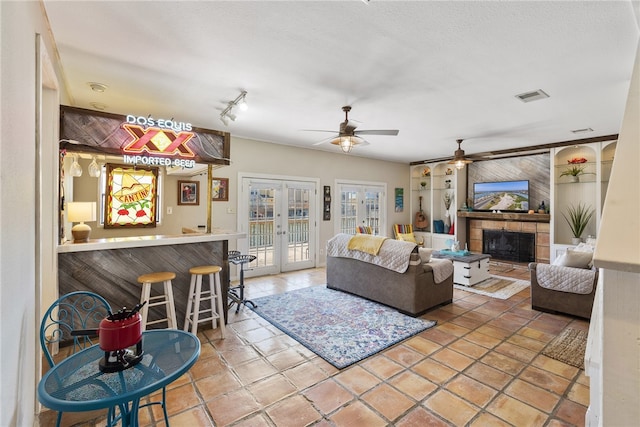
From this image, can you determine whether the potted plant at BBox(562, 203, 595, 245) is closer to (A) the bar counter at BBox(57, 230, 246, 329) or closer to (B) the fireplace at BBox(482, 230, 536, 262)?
(B) the fireplace at BBox(482, 230, 536, 262)

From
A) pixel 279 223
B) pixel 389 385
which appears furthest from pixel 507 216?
pixel 389 385

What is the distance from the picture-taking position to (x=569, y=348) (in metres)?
2.97

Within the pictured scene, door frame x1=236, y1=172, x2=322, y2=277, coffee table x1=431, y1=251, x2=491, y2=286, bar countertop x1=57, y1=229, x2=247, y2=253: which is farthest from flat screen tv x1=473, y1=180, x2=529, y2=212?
bar countertop x1=57, y1=229, x2=247, y2=253

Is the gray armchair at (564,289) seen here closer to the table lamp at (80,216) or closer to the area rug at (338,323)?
the area rug at (338,323)

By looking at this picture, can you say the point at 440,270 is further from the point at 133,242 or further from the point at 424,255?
the point at 133,242

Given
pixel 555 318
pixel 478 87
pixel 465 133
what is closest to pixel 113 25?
pixel 478 87

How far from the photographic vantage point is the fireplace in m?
6.75

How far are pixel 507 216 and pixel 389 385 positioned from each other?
6.05 m

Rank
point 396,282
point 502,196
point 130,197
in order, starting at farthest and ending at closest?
point 502,196, point 130,197, point 396,282

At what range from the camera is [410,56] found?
8.45ft

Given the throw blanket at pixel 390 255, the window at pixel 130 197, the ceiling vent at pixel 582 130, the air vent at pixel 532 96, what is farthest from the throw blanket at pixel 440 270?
the window at pixel 130 197

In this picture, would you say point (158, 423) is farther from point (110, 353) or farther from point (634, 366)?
point (634, 366)

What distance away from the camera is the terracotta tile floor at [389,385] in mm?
2029

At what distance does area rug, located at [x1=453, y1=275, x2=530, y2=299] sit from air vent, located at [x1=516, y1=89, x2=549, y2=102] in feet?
9.40
